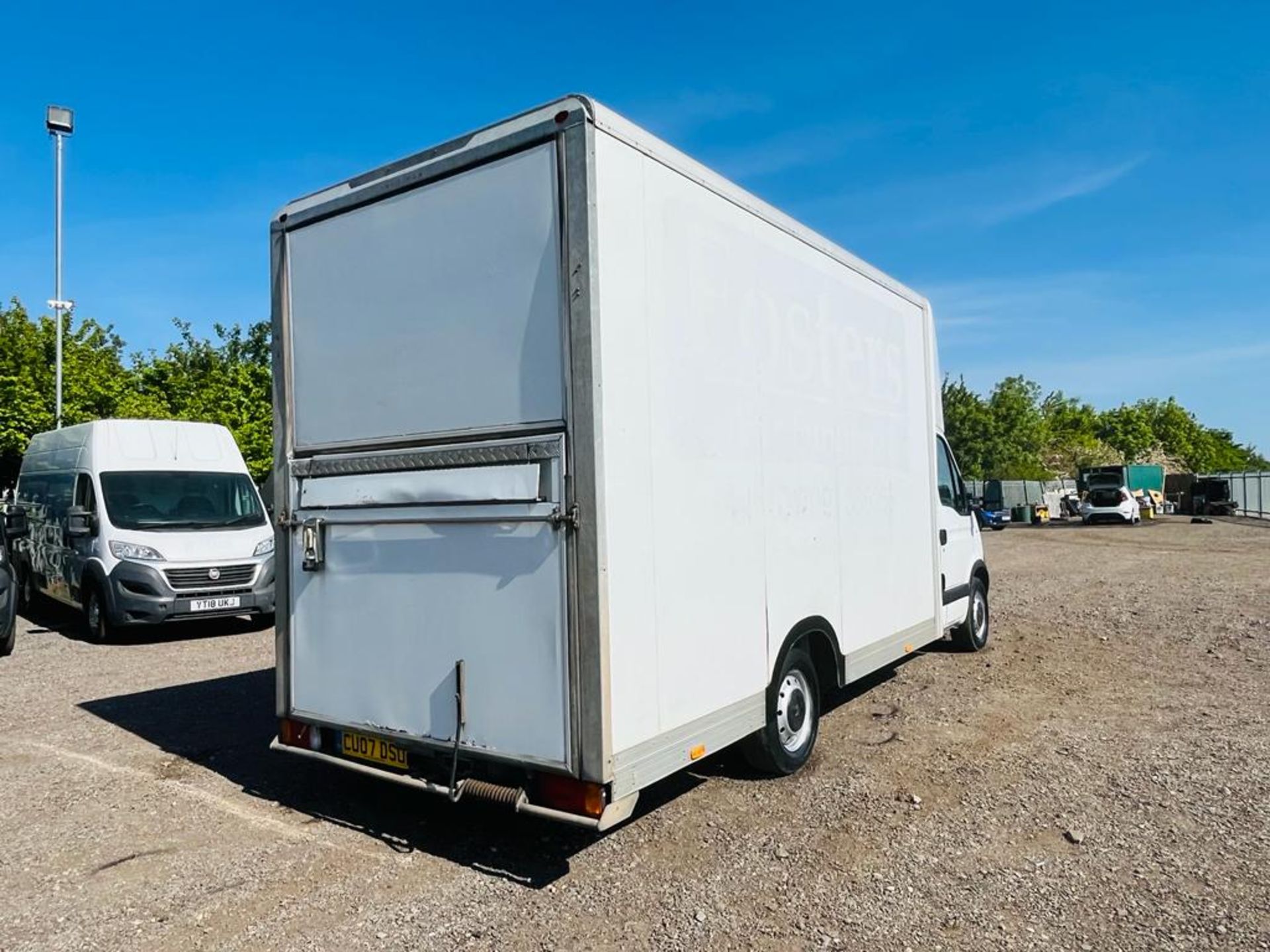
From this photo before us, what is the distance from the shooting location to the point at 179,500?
1100cm

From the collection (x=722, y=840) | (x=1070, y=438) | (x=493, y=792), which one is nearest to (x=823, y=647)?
(x=722, y=840)

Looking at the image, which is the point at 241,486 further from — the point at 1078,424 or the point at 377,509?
the point at 1078,424

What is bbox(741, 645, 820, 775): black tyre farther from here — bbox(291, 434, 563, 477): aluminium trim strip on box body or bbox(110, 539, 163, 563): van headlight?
bbox(110, 539, 163, 563): van headlight

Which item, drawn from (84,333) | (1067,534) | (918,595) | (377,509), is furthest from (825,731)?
(84,333)

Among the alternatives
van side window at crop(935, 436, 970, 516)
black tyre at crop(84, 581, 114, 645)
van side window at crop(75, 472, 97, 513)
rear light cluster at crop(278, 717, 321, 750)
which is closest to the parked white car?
van side window at crop(935, 436, 970, 516)

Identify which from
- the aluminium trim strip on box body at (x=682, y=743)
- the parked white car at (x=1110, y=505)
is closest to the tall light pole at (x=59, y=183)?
the aluminium trim strip on box body at (x=682, y=743)

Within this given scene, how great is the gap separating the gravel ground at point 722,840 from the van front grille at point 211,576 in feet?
8.36

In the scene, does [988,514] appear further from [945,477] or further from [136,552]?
[136,552]

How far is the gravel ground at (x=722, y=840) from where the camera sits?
3.53m

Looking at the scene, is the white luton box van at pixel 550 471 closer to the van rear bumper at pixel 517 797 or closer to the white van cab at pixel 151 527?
the van rear bumper at pixel 517 797

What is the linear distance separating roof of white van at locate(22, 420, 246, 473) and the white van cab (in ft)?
0.04

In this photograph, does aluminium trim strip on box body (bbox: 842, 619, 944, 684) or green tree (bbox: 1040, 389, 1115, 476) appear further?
green tree (bbox: 1040, 389, 1115, 476)

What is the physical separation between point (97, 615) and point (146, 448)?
210cm

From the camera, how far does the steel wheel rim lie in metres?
5.07
